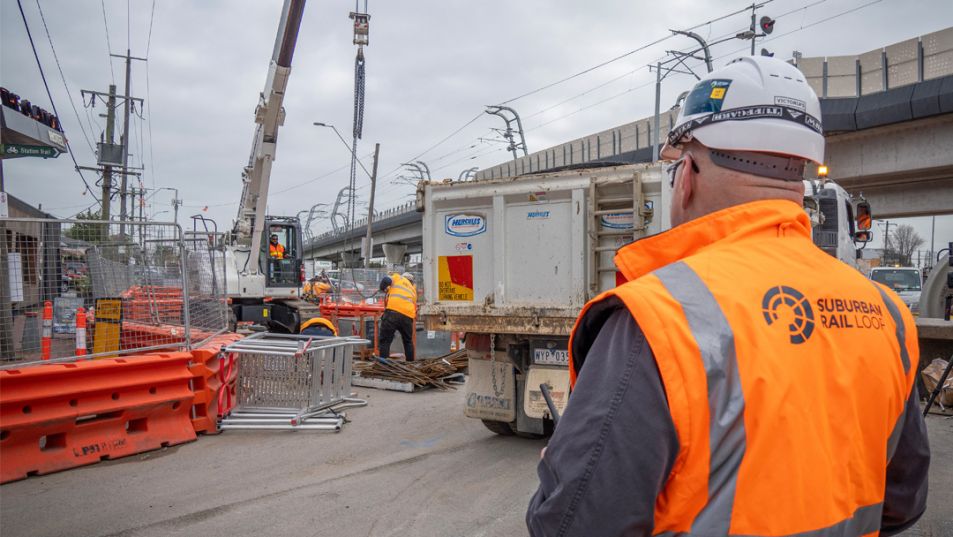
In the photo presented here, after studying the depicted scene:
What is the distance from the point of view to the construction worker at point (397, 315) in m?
12.0

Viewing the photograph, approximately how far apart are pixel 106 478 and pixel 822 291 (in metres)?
6.34

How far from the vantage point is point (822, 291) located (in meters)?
1.34

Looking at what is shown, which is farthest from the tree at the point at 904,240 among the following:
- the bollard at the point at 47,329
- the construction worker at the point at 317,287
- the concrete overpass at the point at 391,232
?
the bollard at the point at 47,329

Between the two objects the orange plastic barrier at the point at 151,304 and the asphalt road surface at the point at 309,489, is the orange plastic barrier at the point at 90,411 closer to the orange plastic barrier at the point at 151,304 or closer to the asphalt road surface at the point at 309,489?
the asphalt road surface at the point at 309,489

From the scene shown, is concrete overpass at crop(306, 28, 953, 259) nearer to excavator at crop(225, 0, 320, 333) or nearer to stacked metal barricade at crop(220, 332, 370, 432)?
excavator at crop(225, 0, 320, 333)

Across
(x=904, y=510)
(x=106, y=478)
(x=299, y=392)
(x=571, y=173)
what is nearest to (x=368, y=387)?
(x=299, y=392)

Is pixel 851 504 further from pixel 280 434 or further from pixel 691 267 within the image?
pixel 280 434

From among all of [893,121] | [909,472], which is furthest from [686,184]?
[893,121]

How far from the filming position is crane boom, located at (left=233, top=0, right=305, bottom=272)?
11.9m

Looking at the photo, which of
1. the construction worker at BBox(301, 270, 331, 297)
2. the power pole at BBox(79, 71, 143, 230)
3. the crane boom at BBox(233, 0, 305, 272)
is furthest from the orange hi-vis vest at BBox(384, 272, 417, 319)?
the power pole at BBox(79, 71, 143, 230)

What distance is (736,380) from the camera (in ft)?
3.86

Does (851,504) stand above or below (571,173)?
below

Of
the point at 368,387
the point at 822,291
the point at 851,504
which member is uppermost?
the point at 822,291

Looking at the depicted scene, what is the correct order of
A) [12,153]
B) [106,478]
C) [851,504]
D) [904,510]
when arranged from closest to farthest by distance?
[851,504]
[904,510]
[106,478]
[12,153]
